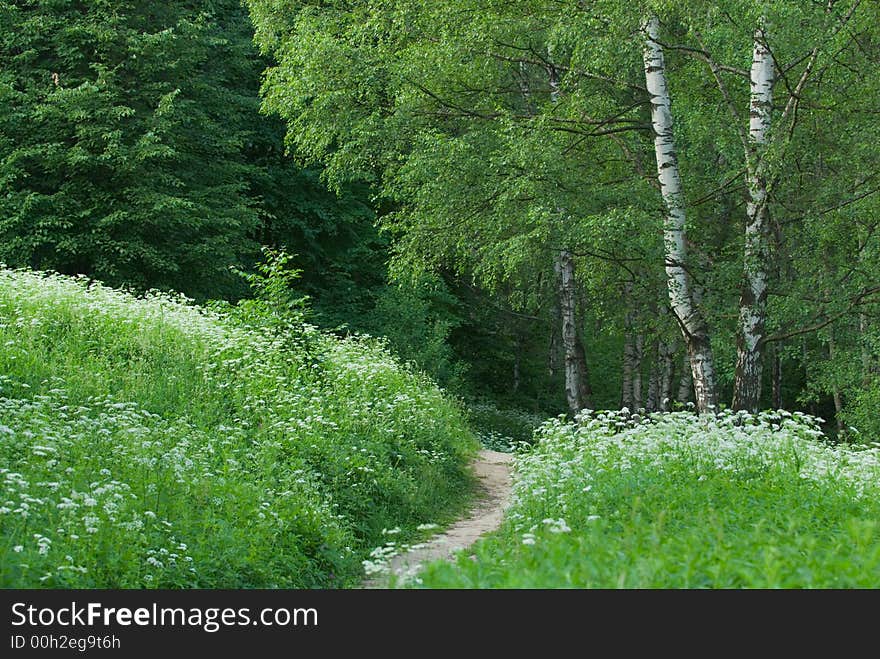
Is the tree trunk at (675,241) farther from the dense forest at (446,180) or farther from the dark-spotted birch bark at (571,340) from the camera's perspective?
the dark-spotted birch bark at (571,340)

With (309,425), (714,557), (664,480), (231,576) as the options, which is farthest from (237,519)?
(714,557)

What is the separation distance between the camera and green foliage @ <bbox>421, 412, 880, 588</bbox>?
518cm

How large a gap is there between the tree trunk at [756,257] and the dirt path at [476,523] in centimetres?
393

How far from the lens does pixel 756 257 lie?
566 inches

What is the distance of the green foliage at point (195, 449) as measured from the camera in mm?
7316

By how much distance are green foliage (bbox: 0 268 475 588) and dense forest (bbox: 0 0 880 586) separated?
0.12m

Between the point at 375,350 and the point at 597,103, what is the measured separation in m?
6.33

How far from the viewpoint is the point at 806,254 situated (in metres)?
18.7

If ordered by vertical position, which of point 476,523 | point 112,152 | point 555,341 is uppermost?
point 112,152

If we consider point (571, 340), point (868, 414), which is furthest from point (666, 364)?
point (868, 414)

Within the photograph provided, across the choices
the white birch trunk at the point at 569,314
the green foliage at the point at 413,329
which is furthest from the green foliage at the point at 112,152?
the white birch trunk at the point at 569,314

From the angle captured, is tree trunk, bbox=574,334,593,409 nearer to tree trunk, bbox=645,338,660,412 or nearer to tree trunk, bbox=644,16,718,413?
tree trunk, bbox=645,338,660,412

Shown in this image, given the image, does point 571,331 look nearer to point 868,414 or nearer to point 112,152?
point 868,414

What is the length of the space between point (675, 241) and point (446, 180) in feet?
15.9
